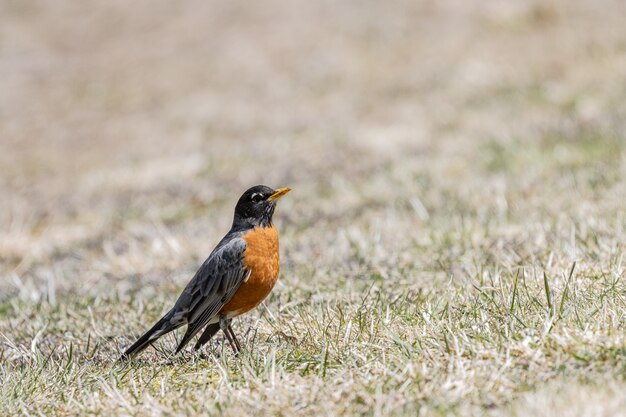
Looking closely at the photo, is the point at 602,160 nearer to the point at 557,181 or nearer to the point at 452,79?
the point at 557,181

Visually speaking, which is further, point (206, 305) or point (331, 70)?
point (331, 70)

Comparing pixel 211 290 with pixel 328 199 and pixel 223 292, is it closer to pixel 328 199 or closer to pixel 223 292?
pixel 223 292

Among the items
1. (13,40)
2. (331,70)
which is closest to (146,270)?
(331,70)

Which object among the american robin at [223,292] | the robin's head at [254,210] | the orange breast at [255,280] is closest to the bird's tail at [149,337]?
the american robin at [223,292]

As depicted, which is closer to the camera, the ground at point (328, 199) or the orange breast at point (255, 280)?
the ground at point (328, 199)

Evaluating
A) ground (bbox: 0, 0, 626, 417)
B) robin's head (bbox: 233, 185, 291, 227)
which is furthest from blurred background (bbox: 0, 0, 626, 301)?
robin's head (bbox: 233, 185, 291, 227)

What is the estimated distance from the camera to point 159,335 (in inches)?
186

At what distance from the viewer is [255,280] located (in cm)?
485

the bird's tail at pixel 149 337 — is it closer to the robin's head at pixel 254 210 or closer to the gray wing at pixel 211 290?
the gray wing at pixel 211 290

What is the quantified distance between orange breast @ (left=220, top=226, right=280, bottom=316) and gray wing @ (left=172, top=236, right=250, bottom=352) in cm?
3

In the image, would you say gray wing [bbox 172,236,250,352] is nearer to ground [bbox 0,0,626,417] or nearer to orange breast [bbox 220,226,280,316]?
orange breast [bbox 220,226,280,316]

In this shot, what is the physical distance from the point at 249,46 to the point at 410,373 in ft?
52.2

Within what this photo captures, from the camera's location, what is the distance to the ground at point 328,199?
384cm

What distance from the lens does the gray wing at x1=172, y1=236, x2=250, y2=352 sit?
15.7 ft
